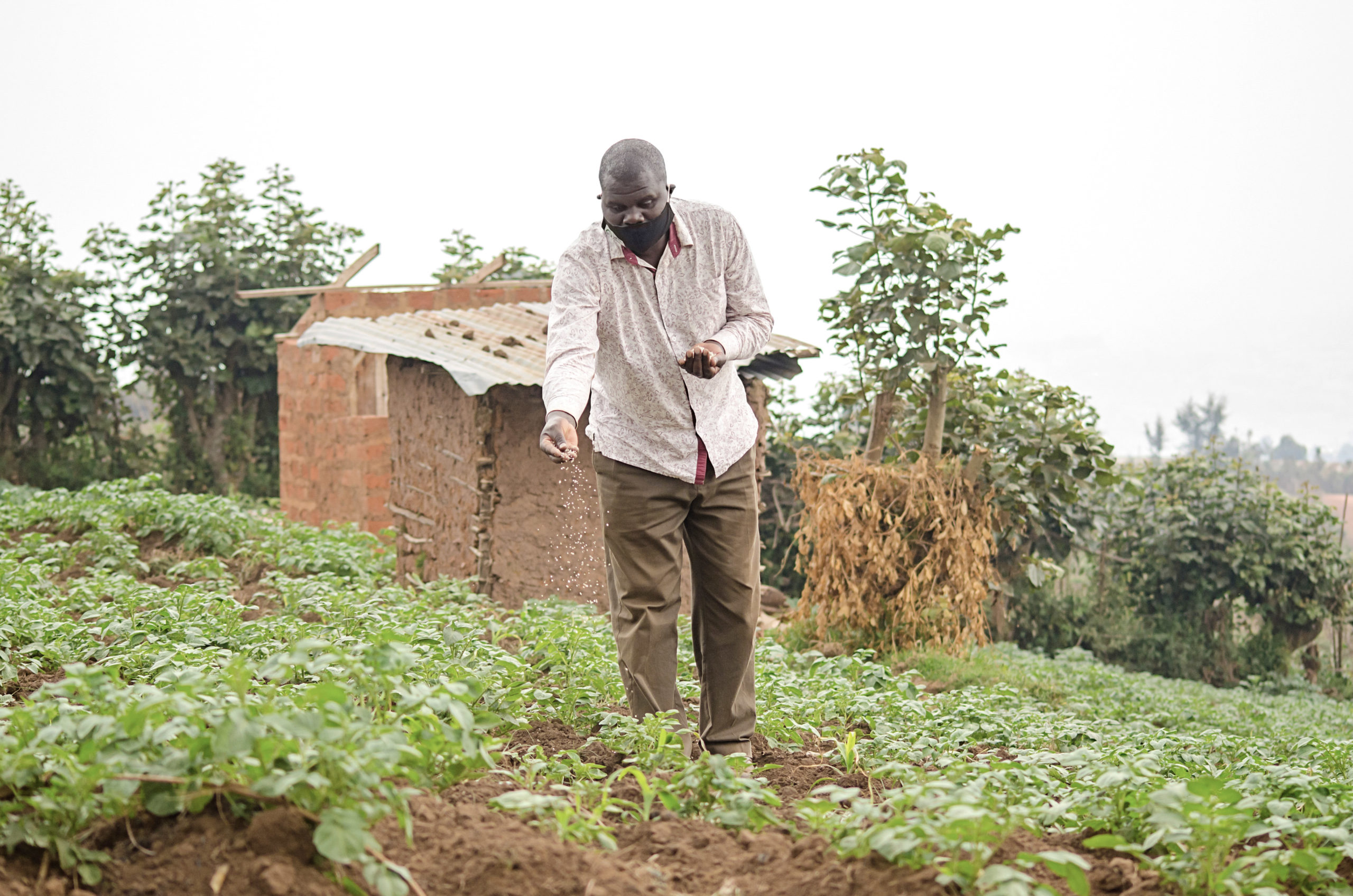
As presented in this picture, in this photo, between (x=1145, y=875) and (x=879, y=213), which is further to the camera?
(x=879, y=213)

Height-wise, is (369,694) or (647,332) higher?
(647,332)

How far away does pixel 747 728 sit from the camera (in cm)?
361

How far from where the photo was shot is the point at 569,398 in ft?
10.3

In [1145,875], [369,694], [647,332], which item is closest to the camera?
[1145,875]

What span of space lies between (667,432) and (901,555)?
450 cm

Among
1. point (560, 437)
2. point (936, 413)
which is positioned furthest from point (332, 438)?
point (560, 437)

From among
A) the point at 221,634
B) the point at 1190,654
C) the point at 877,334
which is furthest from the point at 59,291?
the point at 1190,654

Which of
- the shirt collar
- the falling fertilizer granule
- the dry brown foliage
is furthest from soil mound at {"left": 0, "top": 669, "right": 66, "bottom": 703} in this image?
the dry brown foliage

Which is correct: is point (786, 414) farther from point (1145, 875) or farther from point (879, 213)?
point (1145, 875)

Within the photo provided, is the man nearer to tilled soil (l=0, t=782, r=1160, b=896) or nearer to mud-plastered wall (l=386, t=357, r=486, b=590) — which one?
tilled soil (l=0, t=782, r=1160, b=896)

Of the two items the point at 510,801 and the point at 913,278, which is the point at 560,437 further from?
the point at 913,278

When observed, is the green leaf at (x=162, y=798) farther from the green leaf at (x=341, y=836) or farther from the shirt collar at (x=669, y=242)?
the shirt collar at (x=669, y=242)

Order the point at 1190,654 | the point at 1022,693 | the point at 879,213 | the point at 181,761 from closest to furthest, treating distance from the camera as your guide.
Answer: the point at 181,761, the point at 1022,693, the point at 879,213, the point at 1190,654

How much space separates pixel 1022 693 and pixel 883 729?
3219 millimetres
